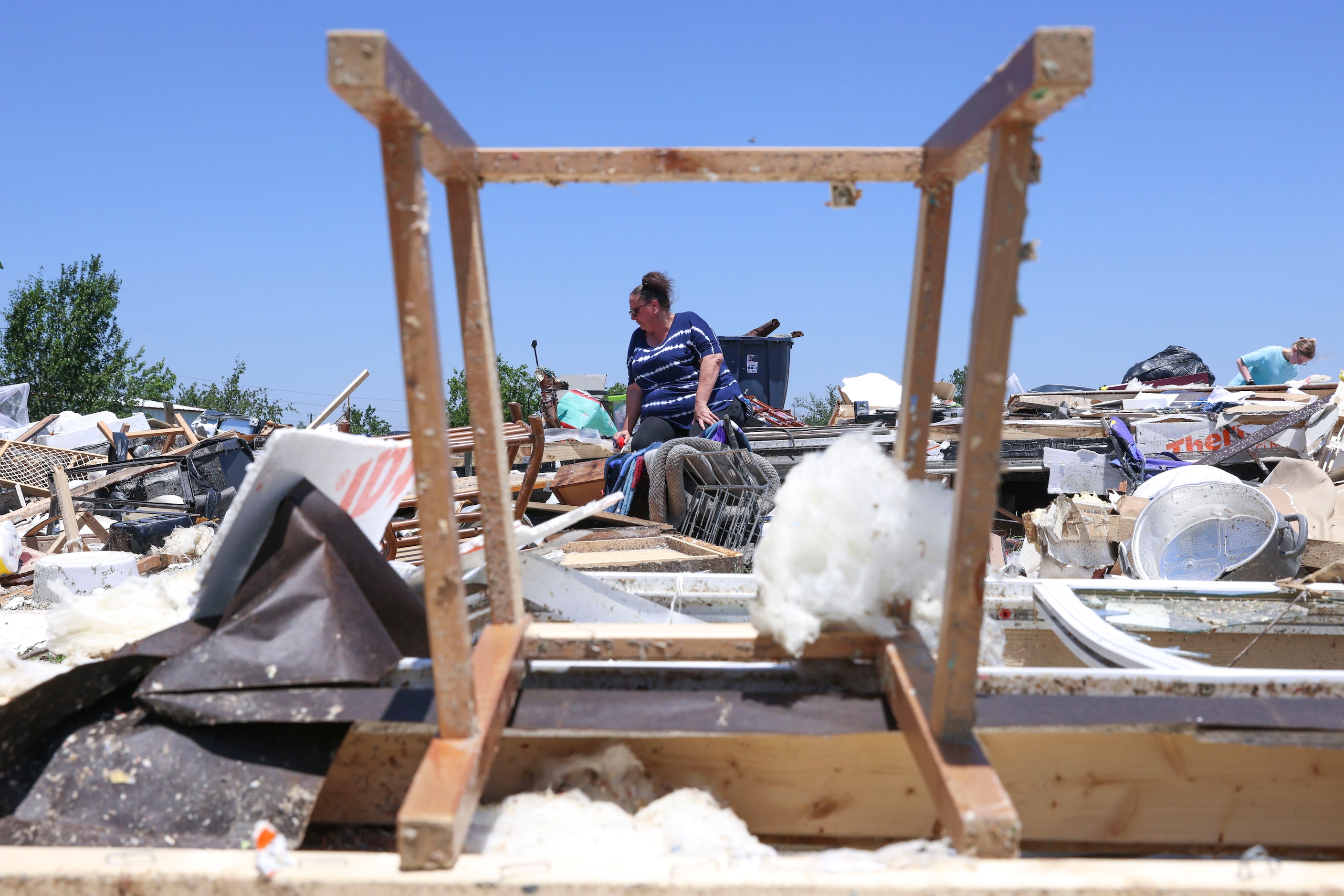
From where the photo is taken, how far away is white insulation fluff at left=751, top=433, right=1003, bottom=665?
4.77 feet

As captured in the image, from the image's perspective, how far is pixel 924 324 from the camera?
1.62m

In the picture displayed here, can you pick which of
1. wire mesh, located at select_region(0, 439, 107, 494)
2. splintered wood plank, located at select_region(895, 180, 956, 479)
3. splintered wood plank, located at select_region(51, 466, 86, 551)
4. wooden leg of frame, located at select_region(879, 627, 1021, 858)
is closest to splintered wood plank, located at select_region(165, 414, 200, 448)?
wire mesh, located at select_region(0, 439, 107, 494)

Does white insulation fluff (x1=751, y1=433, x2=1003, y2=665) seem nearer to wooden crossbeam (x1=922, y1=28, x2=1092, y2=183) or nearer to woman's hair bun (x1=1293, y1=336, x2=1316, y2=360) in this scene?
wooden crossbeam (x1=922, y1=28, x2=1092, y2=183)

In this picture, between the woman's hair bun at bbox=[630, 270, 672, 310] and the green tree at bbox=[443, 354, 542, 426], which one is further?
the green tree at bbox=[443, 354, 542, 426]

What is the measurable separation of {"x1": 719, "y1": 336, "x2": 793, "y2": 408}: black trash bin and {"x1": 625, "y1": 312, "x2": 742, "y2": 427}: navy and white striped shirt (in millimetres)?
4236

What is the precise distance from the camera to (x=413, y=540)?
4371 mm

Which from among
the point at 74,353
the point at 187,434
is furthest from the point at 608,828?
the point at 74,353

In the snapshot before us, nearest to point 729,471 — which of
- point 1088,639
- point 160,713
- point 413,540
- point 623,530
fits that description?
point 623,530

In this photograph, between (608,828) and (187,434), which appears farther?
(187,434)

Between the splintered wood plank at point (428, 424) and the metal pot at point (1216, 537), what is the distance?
3.91 meters

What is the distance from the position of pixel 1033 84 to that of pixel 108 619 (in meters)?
2.29

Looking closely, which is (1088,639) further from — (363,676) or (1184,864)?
(363,676)

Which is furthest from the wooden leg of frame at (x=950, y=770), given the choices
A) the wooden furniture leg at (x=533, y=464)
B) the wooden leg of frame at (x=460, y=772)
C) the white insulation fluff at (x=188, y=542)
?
the white insulation fluff at (x=188, y=542)

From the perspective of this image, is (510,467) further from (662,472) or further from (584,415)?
(584,415)
